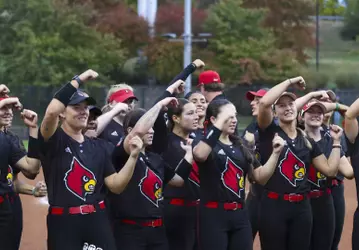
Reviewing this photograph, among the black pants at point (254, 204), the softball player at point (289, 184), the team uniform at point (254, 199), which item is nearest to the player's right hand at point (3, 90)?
the softball player at point (289, 184)

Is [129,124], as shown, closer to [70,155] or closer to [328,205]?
[70,155]

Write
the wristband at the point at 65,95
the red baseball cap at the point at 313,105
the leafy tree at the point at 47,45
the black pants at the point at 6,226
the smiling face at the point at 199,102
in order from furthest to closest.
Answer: the leafy tree at the point at 47,45 → the smiling face at the point at 199,102 → the red baseball cap at the point at 313,105 → the black pants at the point at 6,226 → the wristband at the point at 65,95

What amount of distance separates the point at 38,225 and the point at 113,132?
371cm

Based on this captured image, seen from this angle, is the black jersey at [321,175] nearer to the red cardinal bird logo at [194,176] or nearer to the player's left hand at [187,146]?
the red cardinal bird logo at [194,176]

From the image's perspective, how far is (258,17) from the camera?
110 feet

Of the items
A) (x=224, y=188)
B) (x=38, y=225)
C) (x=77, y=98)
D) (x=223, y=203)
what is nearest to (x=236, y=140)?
(x=224, y=188)

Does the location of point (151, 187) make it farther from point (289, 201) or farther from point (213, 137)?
point (289, 201)

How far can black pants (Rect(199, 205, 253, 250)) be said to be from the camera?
21.5ft

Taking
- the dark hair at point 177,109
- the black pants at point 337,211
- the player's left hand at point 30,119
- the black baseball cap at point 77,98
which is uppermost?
the black baseball cap at point 77,98

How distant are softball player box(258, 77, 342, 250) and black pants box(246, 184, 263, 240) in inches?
27.0

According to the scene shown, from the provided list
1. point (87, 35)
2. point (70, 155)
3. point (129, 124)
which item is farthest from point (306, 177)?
point (87, 35)

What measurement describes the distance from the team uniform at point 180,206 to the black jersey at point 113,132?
0.62 meters

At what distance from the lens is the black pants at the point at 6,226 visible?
6973 millimetres

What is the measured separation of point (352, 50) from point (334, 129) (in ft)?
106
